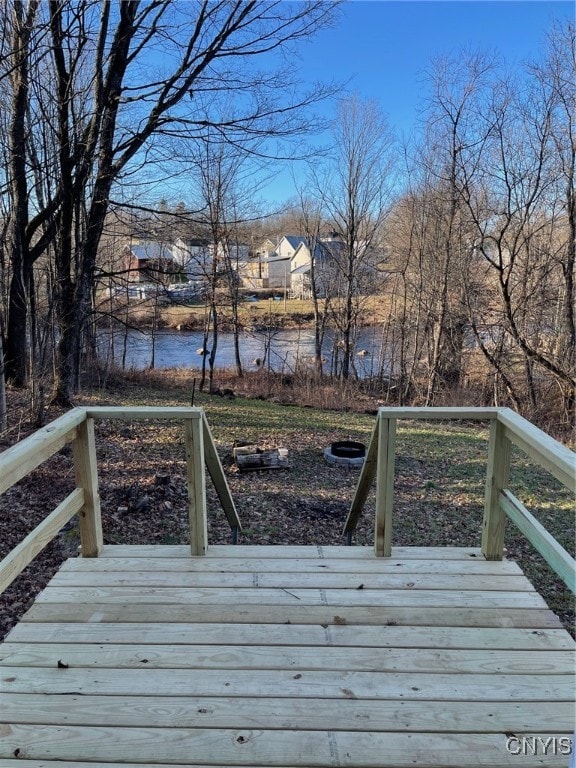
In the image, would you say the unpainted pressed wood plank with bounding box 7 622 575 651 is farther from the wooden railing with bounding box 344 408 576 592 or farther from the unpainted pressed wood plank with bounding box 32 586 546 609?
the wooden railing with bounding box 344 408 576 592

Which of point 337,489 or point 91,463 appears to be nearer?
Result: point 91,463

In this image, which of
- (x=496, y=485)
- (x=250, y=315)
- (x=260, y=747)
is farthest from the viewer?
(x=250, y=315)

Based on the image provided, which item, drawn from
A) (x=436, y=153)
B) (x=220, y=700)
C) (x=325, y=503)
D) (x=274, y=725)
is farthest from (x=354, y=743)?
(x=436, y=153)

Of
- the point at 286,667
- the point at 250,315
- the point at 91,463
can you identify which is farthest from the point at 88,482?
the point at 250,315

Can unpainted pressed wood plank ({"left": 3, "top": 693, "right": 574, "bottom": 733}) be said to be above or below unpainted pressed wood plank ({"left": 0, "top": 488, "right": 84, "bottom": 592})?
below

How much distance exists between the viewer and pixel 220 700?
1646mm

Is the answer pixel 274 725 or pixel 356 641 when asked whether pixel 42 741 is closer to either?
pixel 274 725

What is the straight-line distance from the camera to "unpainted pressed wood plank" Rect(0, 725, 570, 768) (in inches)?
56.5

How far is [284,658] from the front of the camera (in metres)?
1.84

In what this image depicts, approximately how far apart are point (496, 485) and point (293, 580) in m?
1.09

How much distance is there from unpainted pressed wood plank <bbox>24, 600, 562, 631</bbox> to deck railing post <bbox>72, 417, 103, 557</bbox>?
45 cm

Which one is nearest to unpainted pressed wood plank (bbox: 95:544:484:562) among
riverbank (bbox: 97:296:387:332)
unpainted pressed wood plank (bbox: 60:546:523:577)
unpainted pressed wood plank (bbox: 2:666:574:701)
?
unpainted pressed wood plank (bbox: 60:546:523:577)

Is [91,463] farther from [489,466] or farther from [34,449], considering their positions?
[489,466]

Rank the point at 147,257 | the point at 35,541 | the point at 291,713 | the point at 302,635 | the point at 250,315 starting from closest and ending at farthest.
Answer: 1. the point at 291,713
2. the point at 302,635
3. the point at 35,541
4. the point at 147,257
5. the point at 250,315
